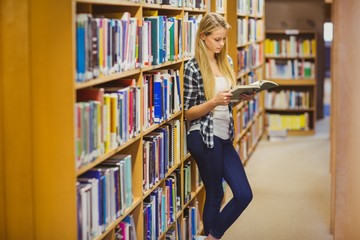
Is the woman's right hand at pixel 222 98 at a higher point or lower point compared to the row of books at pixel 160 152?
higher

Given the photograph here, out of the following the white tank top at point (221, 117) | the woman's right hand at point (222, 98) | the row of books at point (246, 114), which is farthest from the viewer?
the row of books at point (246, 114)

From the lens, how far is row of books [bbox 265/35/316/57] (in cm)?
1060

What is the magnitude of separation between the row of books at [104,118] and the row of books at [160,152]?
12.2 inches

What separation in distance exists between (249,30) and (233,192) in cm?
455

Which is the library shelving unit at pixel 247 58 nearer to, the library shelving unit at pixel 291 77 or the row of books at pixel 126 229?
the library shelving unit at pixel 291 77

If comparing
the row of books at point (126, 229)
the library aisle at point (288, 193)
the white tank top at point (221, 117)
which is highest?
the white tank top at point (221, 117)

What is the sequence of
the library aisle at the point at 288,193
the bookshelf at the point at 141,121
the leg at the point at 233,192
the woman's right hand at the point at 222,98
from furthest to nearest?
the library aisle at the point at 288,193 → the leg at the point at 233,192 → the woman's right hand at the point at 222,98 → the bookshelf at the point at 141,121

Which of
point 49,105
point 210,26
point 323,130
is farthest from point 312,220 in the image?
point 323,130

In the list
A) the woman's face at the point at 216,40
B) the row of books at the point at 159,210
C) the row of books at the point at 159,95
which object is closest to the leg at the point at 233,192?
the row of books at the point at 159,210

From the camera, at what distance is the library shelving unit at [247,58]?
7.04 meters

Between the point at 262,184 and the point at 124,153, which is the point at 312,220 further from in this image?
the point at 124,153

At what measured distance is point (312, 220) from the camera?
6.10 m

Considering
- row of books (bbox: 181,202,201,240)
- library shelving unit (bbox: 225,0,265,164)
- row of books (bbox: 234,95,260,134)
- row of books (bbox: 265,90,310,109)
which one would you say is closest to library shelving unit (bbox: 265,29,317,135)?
row of books (bbox: 265,90,310,109)

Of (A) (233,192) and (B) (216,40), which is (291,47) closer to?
(B) (216,40)
